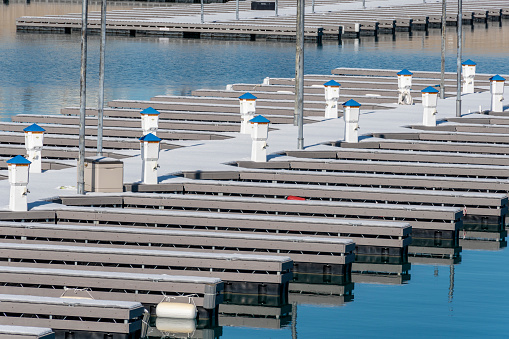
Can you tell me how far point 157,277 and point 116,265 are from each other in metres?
2.21

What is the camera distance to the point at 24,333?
62.1 feet

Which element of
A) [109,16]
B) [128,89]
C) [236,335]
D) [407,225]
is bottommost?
[236,335]

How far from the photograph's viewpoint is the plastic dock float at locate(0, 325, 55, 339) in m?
18.9

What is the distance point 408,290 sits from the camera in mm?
25500

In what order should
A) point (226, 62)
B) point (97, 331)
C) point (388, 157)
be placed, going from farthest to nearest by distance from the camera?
point (226, 62) → point (388, 157) → point (97, 331)

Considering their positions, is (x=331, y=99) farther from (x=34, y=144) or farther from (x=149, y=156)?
(x=149, y=156)

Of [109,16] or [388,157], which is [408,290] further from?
[109,16]

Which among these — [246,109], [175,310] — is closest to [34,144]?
[246,109]

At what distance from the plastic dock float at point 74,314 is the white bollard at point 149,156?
9772 mm

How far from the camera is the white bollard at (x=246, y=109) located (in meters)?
40.6

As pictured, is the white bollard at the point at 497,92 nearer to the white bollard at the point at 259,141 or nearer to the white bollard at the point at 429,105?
the white bollard at the point at 429,105

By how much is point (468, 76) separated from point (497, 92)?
7.72m

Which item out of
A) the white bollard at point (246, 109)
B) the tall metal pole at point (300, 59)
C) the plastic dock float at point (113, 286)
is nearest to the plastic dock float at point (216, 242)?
the plastic dock float at point (113, 286)

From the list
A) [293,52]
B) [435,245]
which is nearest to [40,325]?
[435,245]
